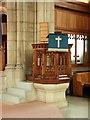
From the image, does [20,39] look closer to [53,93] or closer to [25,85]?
[25,85]

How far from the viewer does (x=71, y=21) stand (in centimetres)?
788

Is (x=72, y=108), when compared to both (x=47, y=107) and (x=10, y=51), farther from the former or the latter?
(x=10, y=51)

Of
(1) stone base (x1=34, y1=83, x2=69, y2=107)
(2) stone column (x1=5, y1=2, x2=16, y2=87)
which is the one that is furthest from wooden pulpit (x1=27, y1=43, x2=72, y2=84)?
(2) stone column (x1=5, y1=2, x2=16, y2=87)

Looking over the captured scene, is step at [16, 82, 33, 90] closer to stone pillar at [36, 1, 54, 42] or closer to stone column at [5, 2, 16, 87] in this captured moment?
stone column at [5, 2, 16, 87]

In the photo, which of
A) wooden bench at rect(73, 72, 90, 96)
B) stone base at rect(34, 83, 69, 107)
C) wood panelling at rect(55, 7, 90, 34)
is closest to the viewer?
stone base at rect(34, 83, 69, 107)

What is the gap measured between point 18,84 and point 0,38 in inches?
104

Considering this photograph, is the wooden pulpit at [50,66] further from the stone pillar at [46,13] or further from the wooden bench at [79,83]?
the wooden bench at [79,83]

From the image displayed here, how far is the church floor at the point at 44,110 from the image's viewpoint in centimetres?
460

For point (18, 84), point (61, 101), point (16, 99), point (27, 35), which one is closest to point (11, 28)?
point (27, 35)

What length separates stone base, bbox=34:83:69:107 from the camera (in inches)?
219

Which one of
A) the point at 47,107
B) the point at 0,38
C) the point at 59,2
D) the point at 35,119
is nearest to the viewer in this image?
the point at 35,119

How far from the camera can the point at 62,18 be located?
753 cm

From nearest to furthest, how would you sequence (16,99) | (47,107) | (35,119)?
(35,119) < (47,107) < (16,99)

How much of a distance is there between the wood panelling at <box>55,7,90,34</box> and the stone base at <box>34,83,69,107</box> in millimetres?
2262
